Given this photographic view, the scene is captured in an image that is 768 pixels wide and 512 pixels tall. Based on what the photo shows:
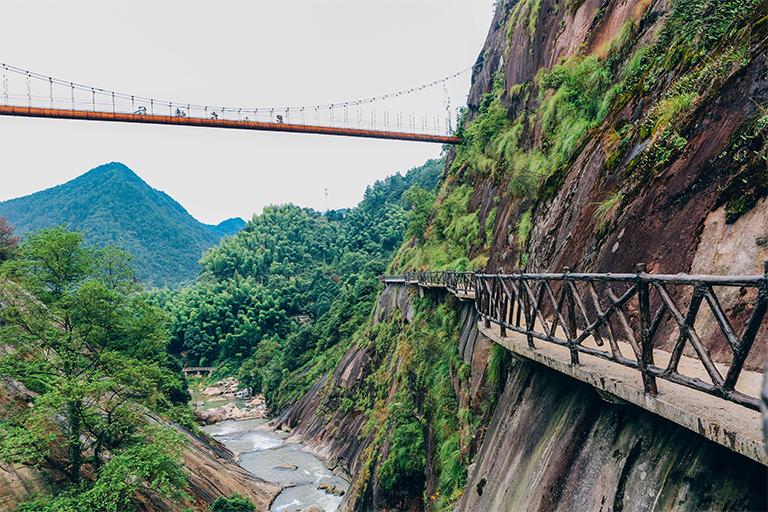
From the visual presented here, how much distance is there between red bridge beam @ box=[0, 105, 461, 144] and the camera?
30078mm

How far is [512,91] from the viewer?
70.1ft

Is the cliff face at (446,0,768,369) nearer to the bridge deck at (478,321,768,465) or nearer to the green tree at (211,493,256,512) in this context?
the bridge deck at (478,321,768,465)

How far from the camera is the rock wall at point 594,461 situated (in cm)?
265

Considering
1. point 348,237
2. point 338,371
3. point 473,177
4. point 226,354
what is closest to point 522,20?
point 473,177

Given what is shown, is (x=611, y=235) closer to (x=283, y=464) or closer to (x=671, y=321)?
(x=671, y=321)

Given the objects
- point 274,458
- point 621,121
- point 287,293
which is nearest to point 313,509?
point 274,458

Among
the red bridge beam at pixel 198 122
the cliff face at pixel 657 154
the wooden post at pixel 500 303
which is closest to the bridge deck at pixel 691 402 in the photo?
the cliff face at pixel 657 154

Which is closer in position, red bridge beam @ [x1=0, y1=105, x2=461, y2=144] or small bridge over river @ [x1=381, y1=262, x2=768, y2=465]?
small bridge over river @ [x1=381, y1=262, x2=768, y2=465]

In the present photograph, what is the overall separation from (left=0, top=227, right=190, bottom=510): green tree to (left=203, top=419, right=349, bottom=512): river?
8.53 meters

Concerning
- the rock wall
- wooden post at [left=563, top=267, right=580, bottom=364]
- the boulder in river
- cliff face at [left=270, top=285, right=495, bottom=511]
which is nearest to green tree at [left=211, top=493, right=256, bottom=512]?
the boulder in river

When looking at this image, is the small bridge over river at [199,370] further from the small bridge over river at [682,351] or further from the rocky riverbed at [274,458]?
the small bridge over river at [682,351]

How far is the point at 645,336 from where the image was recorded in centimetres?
318

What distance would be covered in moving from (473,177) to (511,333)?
19.2 m

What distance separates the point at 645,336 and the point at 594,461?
1319 mm
